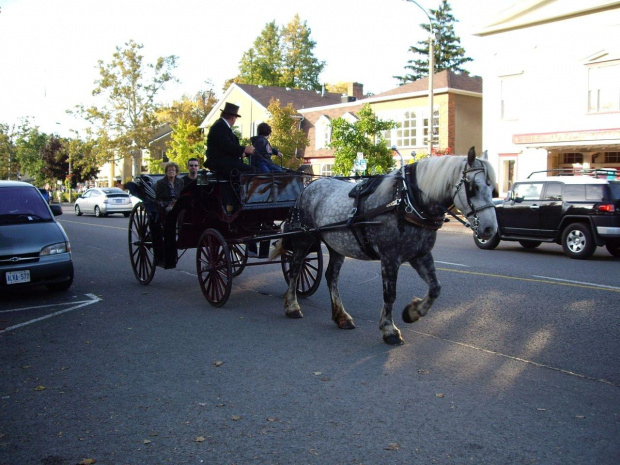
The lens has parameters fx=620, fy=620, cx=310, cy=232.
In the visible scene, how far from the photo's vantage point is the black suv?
46.2 feet

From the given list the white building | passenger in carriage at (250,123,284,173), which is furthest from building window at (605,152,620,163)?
passenger in carriage at (250,123,284,173)

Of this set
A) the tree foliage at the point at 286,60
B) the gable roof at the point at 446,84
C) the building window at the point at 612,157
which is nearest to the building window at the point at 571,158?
the building window at the point at 612,157

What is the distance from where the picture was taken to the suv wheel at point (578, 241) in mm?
14094

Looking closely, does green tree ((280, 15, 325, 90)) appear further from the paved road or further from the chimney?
the paved road

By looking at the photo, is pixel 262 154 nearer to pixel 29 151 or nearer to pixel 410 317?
pixel 410 317

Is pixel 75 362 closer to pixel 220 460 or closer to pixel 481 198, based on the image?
pixel 220 460

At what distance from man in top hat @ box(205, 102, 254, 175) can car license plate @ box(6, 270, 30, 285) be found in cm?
311

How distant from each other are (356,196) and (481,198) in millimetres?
1614

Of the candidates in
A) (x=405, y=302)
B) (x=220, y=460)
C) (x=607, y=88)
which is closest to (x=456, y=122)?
(x=607, y=88)

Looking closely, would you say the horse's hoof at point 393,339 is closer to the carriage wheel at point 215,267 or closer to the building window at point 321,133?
the carriage wheel at point 215,267

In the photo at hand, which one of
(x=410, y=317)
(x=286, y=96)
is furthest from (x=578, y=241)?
(x=286, y=96)

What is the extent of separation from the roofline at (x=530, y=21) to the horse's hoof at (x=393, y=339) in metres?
25.2

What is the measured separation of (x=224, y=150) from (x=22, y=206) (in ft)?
12.7

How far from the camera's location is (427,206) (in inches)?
252
